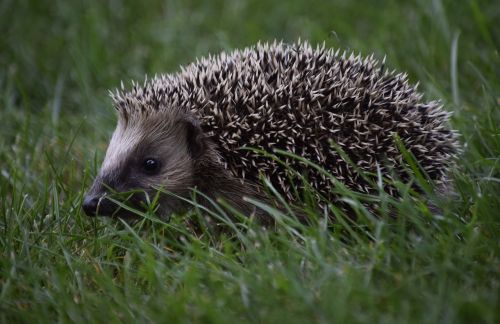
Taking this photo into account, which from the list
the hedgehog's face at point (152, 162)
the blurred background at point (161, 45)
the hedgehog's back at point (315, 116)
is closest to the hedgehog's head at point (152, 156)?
the hedgehog's face at point (152, 162)

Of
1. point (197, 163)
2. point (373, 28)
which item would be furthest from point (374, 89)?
point (373, 28)

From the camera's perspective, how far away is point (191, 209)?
5.18 metres

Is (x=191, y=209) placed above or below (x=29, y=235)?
above

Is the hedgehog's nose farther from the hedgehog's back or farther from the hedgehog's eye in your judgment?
the hedgehog's back

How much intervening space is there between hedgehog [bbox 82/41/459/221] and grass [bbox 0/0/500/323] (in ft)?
0.84

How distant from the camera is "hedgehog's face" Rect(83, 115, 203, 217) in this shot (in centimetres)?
500

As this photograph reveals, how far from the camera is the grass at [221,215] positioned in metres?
3.48

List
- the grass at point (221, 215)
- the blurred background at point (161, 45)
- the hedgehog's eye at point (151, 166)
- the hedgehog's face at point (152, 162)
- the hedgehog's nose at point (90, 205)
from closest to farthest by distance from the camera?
the grass at point (221, 215), the hedgehog's nose at point (90, 205), the hedgehog's face at point (152, 162), the hedgehog's eye at point (151, 166), the blurred background at point (161, 45)

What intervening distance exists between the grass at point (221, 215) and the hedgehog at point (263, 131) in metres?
0.25

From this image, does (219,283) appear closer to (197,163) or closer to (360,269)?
(360,269)

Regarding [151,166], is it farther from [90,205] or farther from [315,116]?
[315,116]

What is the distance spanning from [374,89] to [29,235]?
2.60 m

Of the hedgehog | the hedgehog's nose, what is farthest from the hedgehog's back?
the hedgehog's nose

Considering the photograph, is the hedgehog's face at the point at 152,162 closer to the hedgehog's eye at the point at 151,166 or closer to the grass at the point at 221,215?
the hedgehog's eye at the point at 151,166
